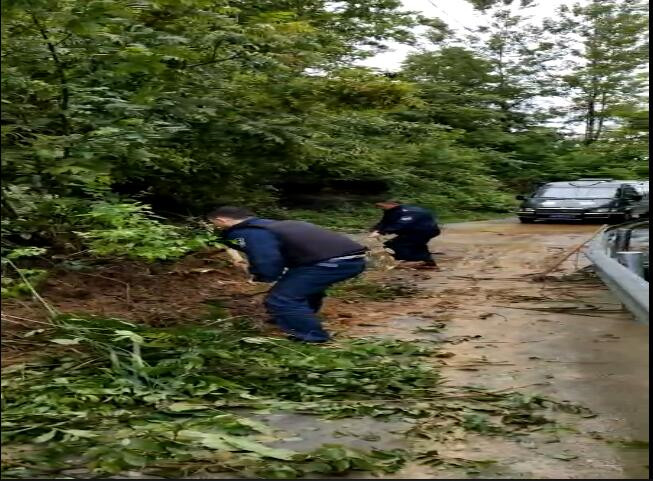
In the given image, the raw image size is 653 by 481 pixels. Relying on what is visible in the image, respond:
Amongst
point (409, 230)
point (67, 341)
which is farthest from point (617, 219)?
point (67, 341)

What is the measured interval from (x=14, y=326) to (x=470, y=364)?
130 inches

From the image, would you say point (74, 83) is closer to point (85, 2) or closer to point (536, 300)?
point (85, 2)

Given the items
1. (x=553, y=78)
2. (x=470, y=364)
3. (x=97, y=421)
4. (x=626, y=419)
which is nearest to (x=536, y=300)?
(x=470, y=364)

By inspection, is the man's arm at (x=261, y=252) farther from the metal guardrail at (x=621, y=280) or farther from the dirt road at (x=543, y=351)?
the metal guardrail at (x=621, y=280)

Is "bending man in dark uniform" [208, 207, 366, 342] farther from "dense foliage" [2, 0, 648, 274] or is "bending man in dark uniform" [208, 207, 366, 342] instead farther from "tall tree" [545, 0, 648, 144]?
"tall tree" [545, 0, 648, 144]

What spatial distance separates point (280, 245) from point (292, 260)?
6.2 inches

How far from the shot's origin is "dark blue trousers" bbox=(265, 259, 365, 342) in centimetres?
659

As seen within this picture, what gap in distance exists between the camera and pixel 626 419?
4734mm

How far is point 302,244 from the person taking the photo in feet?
21.9

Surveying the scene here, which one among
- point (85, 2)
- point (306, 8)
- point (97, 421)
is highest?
point (306, 8)

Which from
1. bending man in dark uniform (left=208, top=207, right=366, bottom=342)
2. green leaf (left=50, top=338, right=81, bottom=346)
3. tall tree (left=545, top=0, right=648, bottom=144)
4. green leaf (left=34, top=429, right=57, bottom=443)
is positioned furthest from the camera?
tall tree (left=545, top=0, right=648, bottom=144)

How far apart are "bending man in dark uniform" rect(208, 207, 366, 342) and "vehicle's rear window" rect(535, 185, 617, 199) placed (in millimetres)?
17179

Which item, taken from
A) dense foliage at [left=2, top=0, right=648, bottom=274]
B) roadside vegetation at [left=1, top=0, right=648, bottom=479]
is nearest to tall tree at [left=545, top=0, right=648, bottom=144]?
dense foliage at [left=2, top=0, right=648, bottom=274]

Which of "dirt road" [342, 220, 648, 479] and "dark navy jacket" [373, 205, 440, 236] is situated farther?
"dark navy jacket" [373, 205, 440, 236]
